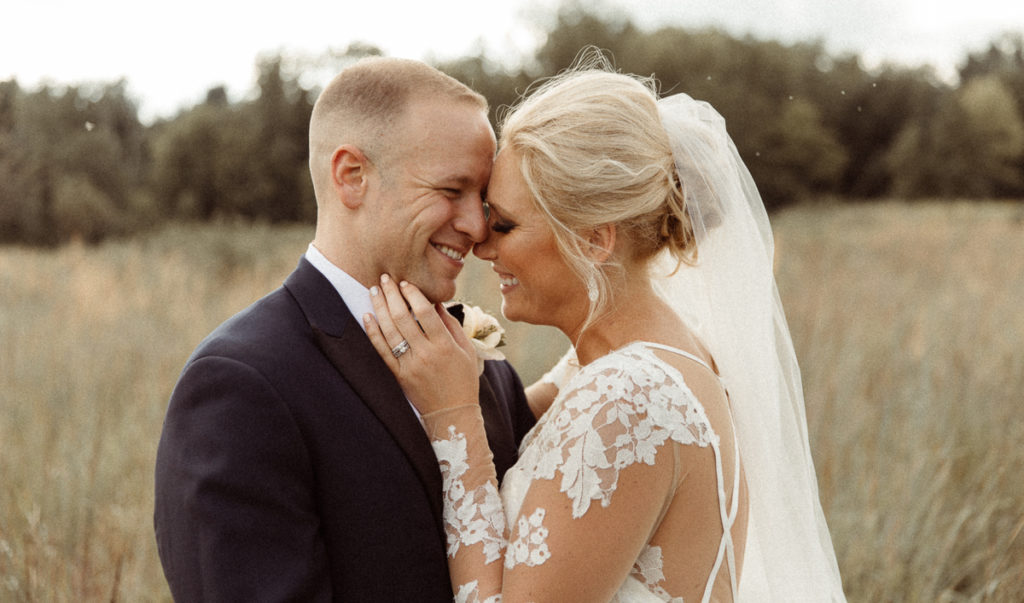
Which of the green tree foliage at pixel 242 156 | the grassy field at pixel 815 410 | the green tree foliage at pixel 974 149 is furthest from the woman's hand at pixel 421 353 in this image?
the green tree foliage at pixel 974 149

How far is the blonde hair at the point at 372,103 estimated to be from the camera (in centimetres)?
248

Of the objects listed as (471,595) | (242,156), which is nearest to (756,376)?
(471,595)

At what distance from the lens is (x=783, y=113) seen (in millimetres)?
29766

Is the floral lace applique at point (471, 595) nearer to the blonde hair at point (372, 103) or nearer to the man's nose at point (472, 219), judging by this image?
the man's nose at point (472, 219)

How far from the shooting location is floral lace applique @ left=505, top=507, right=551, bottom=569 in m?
2.19

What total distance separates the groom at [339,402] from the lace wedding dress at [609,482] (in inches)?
4.6

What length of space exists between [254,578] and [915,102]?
106 feet

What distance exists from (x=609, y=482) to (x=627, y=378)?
31cm

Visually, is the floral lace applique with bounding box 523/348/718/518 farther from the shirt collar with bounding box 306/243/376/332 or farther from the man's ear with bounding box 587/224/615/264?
the shirt collar with bounding box 306/243/376/332

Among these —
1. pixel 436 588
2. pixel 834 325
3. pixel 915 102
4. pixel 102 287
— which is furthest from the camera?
pixel 915 102

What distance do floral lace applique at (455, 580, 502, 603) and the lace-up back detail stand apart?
10cm

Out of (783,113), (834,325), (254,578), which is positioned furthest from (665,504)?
(783,113)

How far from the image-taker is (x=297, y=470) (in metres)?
2.03

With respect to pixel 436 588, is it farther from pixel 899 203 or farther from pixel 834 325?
pixel 899 203
